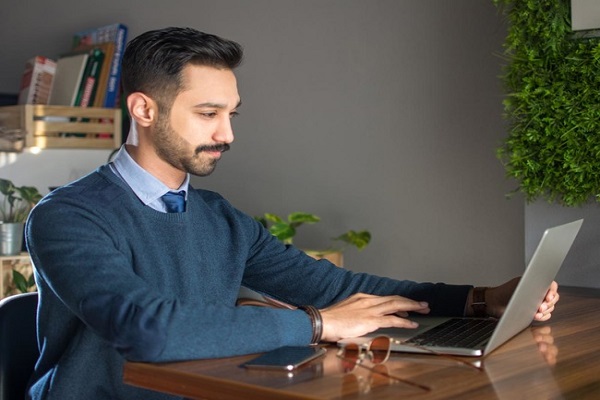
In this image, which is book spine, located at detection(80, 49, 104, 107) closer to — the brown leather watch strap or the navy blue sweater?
the navy blue sweater

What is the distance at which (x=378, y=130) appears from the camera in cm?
374

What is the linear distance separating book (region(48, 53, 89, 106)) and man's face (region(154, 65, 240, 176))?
2926mm

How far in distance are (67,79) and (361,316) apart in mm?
3393

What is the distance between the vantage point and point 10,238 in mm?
4156

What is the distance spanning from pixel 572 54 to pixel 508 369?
121 cm

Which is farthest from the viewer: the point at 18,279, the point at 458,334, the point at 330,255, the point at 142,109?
the point at 18,279

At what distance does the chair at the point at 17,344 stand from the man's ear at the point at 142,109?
1.32 feet

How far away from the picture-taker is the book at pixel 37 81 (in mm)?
4777

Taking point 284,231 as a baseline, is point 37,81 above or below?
above

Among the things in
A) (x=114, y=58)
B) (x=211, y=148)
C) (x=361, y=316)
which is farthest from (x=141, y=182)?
(x=114, y=58)

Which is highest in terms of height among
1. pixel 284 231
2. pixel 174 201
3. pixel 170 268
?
pixel 174 201

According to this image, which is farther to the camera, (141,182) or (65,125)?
(65,125)

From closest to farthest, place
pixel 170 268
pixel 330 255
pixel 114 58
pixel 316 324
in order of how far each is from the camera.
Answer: pixel 316 324 < pixel 170 268 < pixel 330 255 < pixel 114 58

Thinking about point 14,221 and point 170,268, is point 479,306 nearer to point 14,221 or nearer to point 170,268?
point 170,268
